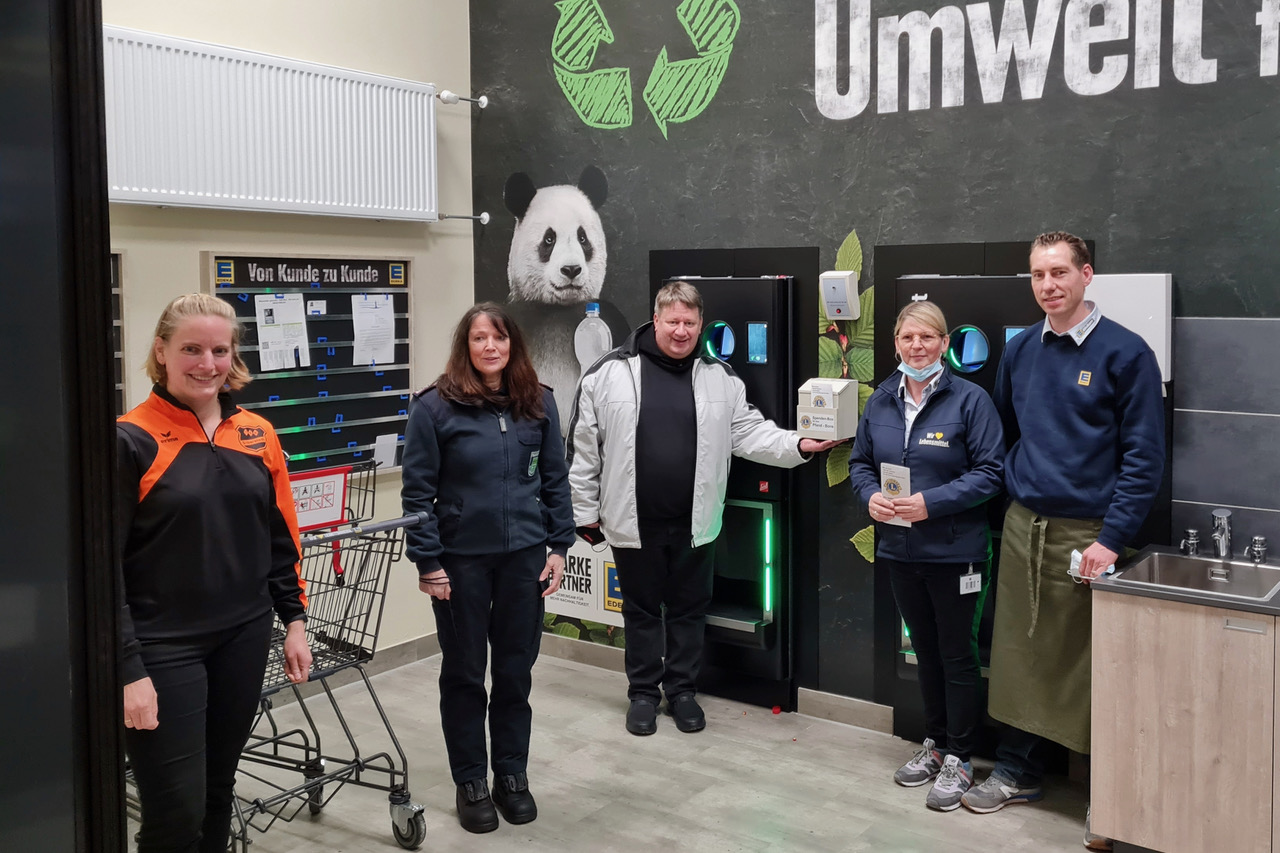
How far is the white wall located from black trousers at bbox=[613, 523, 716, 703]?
1360 millimetres

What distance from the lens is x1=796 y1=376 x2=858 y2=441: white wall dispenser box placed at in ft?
13.9

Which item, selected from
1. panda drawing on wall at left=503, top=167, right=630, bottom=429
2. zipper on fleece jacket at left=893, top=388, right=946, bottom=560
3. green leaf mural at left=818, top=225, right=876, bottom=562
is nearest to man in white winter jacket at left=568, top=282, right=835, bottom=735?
green leaf mural at left=818, top=225, right=876, bottom=562

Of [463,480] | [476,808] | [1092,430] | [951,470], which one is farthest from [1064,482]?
[476,808]

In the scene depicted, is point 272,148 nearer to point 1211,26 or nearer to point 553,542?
point 553,542

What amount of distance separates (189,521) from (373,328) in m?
2.67

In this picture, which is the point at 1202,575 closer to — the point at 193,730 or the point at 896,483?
Result: the point at 896,483

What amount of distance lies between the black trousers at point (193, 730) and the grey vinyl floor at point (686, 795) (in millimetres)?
983

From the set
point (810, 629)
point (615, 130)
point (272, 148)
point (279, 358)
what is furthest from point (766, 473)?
point (272, 148)

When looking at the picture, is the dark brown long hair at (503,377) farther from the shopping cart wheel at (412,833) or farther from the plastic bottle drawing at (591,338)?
the plastic bottle drawing at (591,338)

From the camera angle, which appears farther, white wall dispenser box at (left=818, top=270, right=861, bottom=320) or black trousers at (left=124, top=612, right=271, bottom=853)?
white wall dispenser box at (left=818, top=270, right=861, bottom=320)

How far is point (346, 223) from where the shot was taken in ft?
16.4

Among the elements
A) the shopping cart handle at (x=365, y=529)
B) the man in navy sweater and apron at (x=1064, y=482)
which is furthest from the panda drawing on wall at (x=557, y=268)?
the man in navy sweater and apron at (x=1064, y=482)

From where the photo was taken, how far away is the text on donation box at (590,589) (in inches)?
205

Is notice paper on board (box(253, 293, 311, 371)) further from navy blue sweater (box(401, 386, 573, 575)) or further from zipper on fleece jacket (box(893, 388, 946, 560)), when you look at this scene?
zipper on fleece jacket (box(893, 388, 946, 560))
